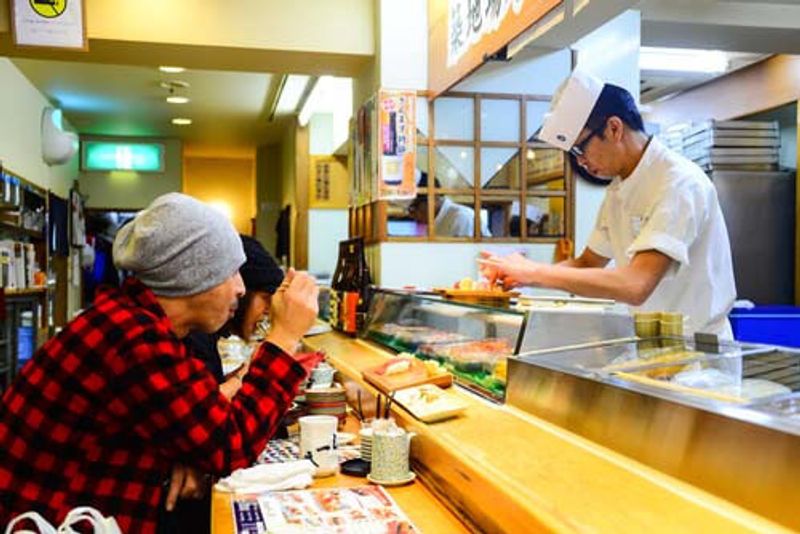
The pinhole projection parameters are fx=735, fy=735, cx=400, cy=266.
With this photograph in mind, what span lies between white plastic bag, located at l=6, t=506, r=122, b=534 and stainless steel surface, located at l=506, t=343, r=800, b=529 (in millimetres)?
932

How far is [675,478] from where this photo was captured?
48.6 inches

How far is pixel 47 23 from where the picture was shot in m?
3.71

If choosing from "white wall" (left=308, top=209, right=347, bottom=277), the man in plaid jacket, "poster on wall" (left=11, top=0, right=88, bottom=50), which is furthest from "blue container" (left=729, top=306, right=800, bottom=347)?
"white wall" (left=308, top=209, right=347, bottom=277)

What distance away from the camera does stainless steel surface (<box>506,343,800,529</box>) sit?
1.04 metres

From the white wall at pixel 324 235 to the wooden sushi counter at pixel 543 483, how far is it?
5604 mm

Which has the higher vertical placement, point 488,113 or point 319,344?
point 488,113

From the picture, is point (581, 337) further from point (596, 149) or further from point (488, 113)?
point (488, 113)

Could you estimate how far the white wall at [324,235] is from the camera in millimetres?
7457

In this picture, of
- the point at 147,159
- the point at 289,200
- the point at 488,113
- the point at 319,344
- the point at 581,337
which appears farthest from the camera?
the point at 147,159

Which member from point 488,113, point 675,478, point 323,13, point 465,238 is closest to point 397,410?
point 675,478

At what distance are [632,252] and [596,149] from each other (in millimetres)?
417

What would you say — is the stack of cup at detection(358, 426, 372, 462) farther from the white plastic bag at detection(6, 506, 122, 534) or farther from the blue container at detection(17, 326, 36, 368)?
the blue container at detection(17, 326, 36, 368)

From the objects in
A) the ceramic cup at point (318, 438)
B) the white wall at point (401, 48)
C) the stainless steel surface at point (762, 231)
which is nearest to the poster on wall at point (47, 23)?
the white wall at point (401, 48)

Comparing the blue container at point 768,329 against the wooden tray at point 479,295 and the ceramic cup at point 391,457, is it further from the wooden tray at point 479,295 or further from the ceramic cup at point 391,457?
the ceramic cup at point 391,457
